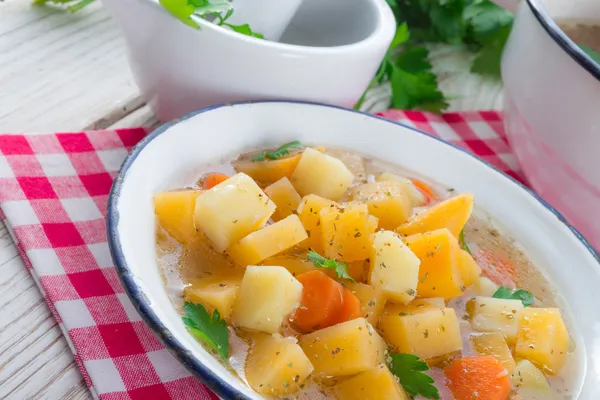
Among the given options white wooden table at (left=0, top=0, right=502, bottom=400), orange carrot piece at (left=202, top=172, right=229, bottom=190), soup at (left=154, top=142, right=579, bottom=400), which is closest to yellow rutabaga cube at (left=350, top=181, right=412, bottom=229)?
soup at (left=154, top=142, right=579, bottom=400)

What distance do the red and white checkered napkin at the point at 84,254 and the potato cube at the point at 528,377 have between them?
389 mm

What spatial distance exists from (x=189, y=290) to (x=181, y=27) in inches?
17.7

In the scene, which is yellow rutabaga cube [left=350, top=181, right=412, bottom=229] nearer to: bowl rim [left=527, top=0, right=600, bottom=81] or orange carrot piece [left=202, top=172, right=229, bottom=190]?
orange carrot piece [left=202, top=172, right=229, bottom=190]

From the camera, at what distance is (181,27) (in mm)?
1126

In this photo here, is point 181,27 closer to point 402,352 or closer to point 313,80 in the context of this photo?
point 313,80

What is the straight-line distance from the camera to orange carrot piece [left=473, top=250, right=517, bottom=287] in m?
1.09

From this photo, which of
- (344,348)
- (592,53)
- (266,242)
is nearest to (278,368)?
(344,348)

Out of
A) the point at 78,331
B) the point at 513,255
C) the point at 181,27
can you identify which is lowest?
the point at 513,255

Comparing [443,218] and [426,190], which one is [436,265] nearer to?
[443,218]

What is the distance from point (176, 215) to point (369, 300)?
0.29m

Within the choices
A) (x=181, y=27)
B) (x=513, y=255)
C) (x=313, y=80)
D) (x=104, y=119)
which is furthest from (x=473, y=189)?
(x=104, y=119)

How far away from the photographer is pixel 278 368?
2.68 ft

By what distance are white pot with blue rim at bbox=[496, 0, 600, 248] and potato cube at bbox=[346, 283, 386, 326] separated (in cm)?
51

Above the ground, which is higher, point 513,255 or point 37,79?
point 37,79
